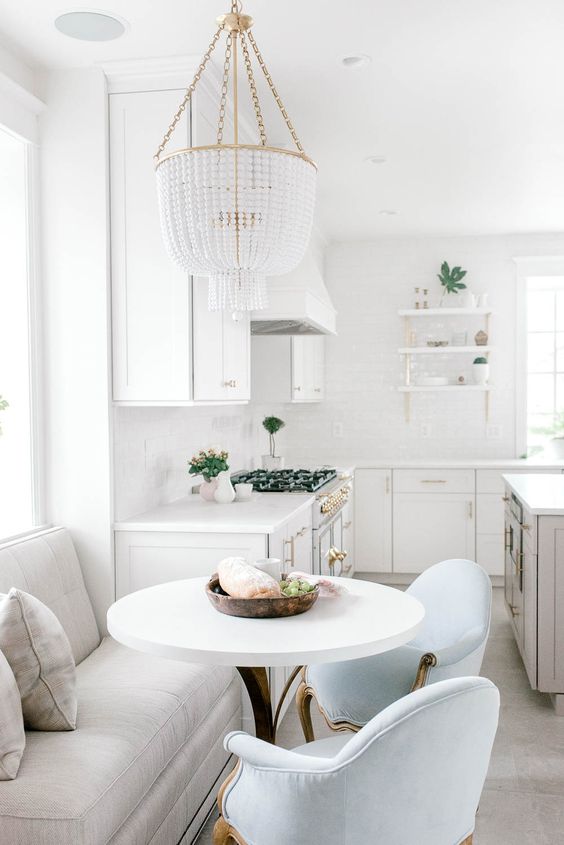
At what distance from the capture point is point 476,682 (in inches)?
61.1

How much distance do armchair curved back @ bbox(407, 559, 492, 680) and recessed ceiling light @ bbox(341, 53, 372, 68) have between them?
1.91 metres

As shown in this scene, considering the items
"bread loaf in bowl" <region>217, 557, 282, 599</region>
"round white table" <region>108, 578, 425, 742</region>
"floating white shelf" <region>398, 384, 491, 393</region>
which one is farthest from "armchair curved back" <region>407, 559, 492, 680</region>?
"floating white shelf" <region>398, 384, 491, 393</region>

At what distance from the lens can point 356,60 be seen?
3.06 m

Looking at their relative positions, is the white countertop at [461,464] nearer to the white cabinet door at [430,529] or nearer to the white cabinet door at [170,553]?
the white cabinet door at [430,529]

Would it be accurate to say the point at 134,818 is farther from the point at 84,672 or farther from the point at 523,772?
the point at 523,772

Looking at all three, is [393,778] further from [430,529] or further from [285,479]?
[430,529]

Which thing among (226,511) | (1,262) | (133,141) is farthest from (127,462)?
(133,141)

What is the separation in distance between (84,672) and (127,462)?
103 centimetres

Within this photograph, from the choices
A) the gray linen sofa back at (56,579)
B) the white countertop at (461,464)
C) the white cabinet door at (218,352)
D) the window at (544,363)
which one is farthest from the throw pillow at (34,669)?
the window at (544,363)

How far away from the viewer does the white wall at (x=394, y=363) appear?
641 centimetres

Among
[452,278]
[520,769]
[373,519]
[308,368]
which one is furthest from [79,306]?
[452,278]

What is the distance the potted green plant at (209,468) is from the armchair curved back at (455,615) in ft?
4.32

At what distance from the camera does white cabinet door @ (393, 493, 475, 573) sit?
5.97 metres

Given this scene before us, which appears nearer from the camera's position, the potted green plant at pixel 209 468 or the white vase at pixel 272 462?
the potted green plant at pixel 209 468
